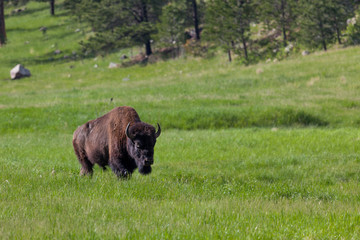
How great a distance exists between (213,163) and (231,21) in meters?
35.4

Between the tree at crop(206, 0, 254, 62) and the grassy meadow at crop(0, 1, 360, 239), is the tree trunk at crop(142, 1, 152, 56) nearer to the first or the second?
the tree at crop(206, 0, 254, 62)

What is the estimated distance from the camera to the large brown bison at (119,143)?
7641mm

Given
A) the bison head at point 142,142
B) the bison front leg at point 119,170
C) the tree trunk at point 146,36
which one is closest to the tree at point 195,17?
the tree trunk at point 146,36

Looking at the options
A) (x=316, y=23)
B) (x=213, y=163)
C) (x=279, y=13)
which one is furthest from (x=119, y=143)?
(x=279, y=13)

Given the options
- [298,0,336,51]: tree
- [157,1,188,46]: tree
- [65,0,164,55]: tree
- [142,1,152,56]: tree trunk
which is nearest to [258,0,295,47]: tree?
[298,0,336,51]: tree

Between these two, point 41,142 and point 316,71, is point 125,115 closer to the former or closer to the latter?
point 41,142

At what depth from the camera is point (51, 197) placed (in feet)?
20.0

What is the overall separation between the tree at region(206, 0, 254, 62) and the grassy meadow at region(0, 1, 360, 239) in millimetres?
10720

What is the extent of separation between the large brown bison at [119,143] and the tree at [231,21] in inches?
1487

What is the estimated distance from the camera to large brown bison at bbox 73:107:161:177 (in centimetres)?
764

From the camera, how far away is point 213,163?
12406 mm

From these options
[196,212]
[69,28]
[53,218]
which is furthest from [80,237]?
[69,28]

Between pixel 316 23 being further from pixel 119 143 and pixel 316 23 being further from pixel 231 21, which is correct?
pixel 119 143

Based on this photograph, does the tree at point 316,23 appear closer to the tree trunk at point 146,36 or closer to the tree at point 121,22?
the tree at point 121,22
